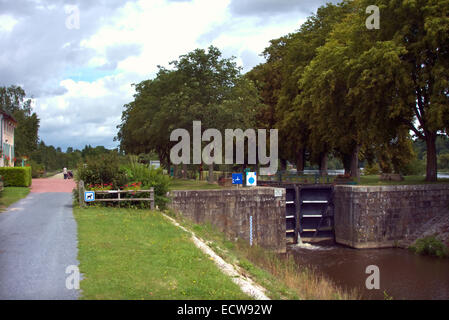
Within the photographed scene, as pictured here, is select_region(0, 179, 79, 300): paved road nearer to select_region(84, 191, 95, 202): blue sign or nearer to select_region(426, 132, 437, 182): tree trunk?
select_region(84, 191, 95, 202): blue sign

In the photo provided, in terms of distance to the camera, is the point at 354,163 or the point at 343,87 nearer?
the point at 343,87

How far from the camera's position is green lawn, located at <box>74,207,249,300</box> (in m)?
9.32

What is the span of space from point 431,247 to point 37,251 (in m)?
22.0

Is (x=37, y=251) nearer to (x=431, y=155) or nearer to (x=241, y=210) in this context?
(x=241, y=210)

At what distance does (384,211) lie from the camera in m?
29.5

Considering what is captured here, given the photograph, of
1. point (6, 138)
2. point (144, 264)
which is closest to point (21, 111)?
point (6, 138)

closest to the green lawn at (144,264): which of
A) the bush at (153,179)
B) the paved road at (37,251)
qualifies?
the paved road at (37,251)

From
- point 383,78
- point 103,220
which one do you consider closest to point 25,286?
point 103,220

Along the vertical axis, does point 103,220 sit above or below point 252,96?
below

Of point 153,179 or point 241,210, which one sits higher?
point 153,179

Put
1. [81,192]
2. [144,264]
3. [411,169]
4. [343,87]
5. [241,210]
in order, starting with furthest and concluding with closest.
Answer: [411,169] < [343,87] < [241,210] < [81,192] < [144,264]

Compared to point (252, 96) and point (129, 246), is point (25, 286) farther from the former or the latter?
point (252, 96)
